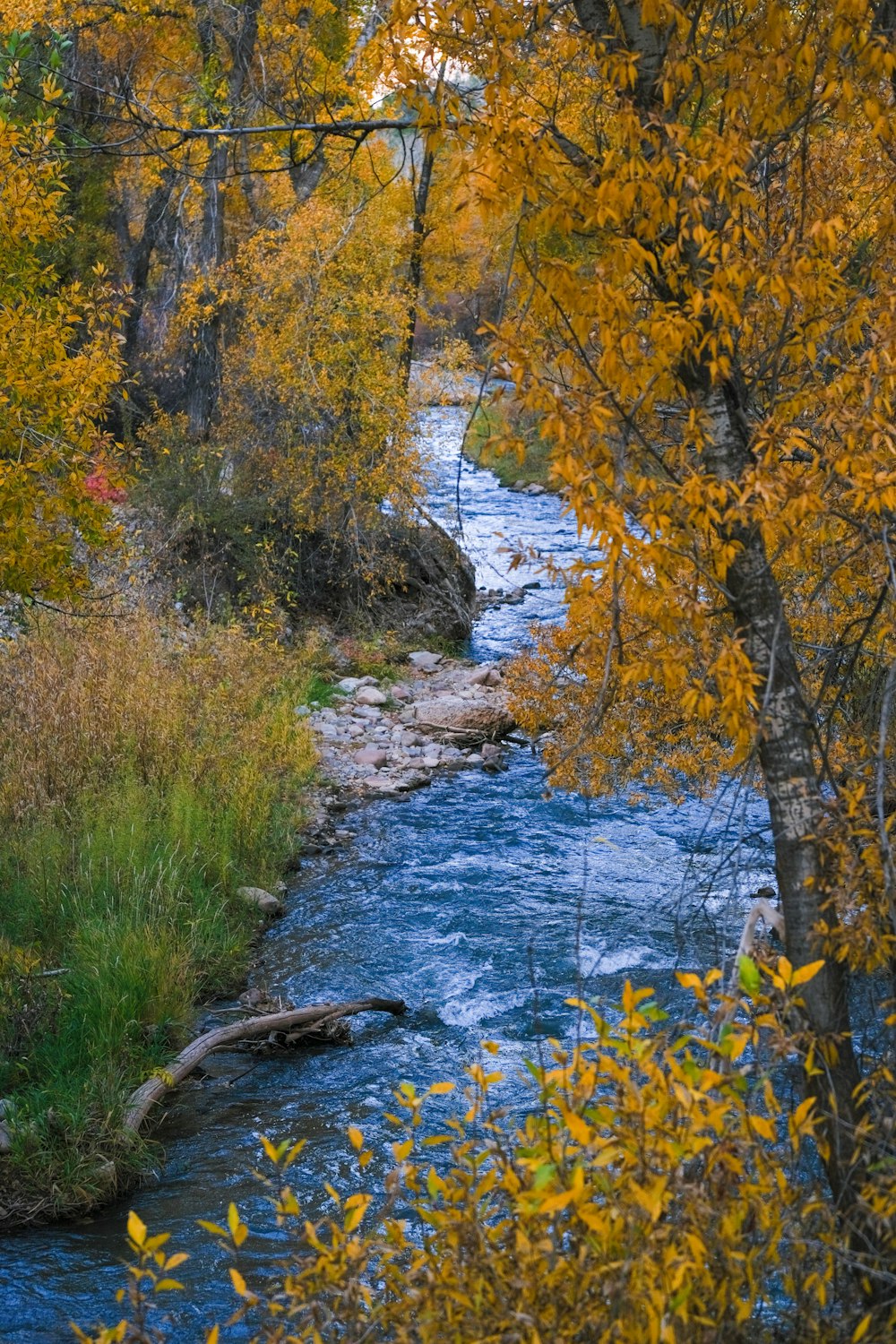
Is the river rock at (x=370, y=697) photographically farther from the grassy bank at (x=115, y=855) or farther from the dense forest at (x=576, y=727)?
the grassy bank at (x=115, y=855)

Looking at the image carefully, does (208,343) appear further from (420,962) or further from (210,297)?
(420,962)

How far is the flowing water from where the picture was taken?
4.19 m

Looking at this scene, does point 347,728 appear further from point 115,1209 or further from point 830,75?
point 830,75

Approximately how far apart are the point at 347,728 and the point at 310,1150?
21.3 ft

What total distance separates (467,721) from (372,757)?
1.17 meters

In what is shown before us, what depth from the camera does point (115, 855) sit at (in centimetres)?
705

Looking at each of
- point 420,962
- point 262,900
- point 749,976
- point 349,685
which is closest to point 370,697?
point 349,685

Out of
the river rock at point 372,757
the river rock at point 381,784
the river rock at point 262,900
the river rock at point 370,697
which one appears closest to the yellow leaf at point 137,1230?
the river rock at point 262,900

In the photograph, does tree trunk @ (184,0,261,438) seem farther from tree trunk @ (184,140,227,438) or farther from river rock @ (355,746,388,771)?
river rock @ (355,746,388,771)

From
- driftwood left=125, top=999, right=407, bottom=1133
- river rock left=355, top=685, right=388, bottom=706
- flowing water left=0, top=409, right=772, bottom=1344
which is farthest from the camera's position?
river rock left=355, top=685, right=388, bottom=706

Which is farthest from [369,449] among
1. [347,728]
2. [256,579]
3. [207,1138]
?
[207,1138]

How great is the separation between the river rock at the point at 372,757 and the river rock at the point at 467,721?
0.69 meters

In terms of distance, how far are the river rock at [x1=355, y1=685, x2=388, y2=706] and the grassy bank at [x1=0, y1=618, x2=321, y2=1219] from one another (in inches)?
43.2

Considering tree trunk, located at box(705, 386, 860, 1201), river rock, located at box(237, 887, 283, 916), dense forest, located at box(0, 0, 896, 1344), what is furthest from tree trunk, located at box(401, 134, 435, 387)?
tree trunk, located at box(705, 386, 860, 1201)
